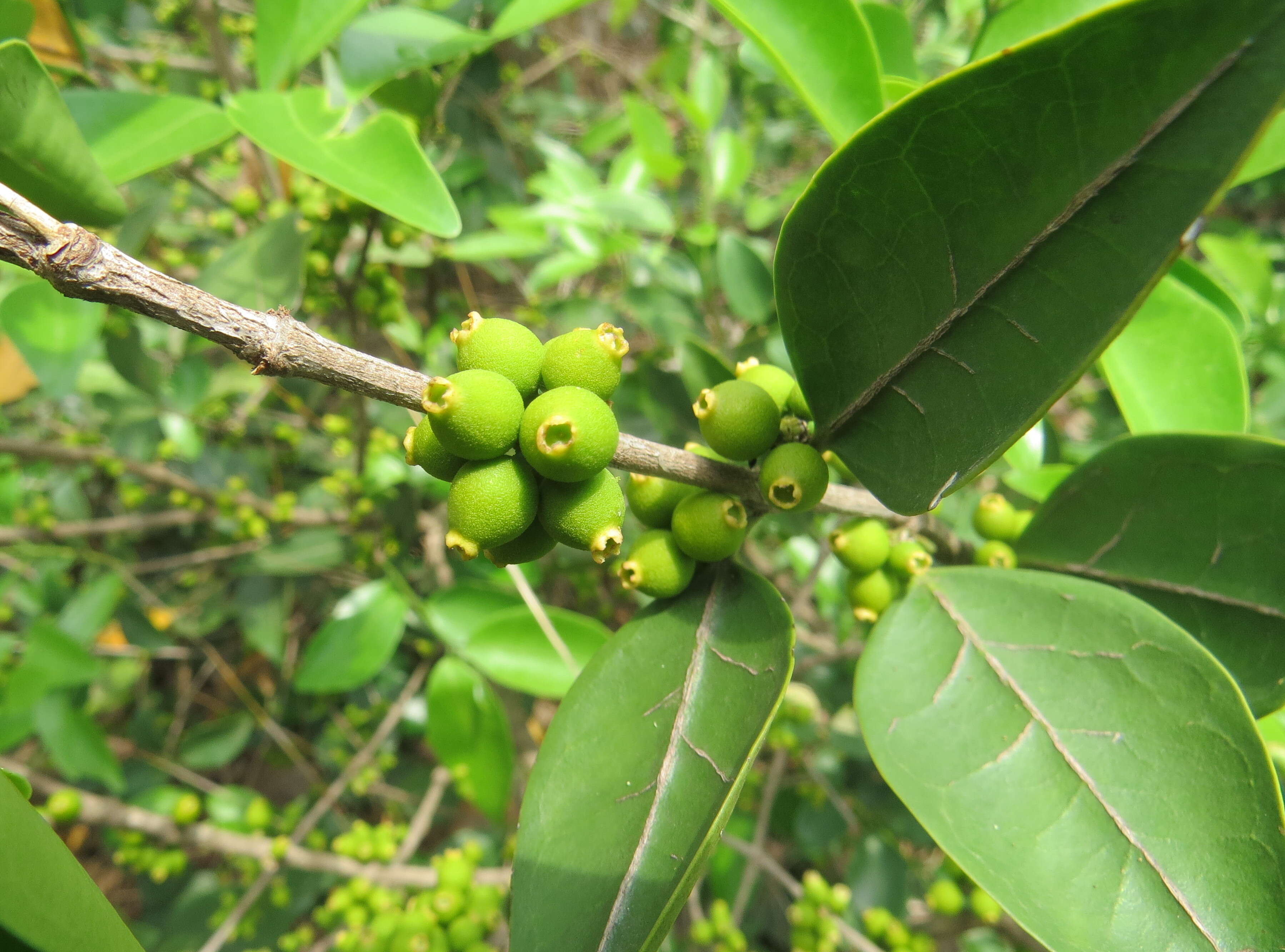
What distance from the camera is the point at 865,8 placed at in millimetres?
1753

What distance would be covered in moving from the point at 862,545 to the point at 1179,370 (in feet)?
2.92

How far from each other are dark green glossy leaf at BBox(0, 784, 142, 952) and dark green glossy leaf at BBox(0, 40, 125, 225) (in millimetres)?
911

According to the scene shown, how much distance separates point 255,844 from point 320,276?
7.21 ft

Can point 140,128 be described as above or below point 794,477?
below

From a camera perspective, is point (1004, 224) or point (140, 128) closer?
point (1004, 224)

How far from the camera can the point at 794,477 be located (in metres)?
0.98

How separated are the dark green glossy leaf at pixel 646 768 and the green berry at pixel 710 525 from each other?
0.35 ft

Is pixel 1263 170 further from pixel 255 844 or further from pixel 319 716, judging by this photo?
pixel 319 716

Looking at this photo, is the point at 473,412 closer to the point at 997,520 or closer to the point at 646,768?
the point at 646,768

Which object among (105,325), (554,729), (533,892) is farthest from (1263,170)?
(105,325)

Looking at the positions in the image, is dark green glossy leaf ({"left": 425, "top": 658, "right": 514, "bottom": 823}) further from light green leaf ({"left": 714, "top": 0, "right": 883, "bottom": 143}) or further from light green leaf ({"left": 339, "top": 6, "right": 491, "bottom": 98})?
light green leaf ({"left": 714, "top": 0, "right": 883, "bottom": 143})

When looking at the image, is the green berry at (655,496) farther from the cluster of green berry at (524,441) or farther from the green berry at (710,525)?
the cluster of green berry at (524,441)

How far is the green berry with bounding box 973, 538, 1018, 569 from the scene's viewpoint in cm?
138

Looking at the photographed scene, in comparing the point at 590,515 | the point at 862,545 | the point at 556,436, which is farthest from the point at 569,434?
the point at 862,545
